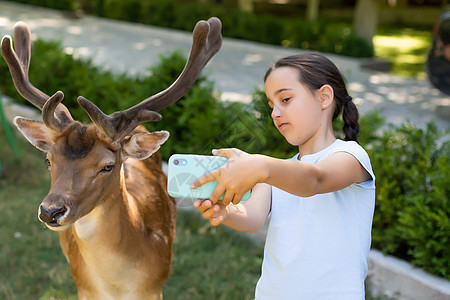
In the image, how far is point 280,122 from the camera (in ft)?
6.50

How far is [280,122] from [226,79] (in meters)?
9.09

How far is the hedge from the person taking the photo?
12.2 ft

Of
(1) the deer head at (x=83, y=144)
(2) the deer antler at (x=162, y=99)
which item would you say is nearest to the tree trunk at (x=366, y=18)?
(2) the deer antler at (x=162, y=99)

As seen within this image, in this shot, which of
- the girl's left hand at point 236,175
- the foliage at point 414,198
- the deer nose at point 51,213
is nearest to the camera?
the girl's left hand at point 236,175

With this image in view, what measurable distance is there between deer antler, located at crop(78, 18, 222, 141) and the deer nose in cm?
43

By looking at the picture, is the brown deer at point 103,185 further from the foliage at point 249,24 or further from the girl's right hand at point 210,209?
the foliage at point 249,24

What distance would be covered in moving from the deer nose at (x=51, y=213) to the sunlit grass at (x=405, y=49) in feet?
32.1

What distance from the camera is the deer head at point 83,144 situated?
2.24m

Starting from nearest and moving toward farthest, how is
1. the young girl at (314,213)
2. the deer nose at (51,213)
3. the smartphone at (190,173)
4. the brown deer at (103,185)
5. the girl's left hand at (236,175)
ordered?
the girl's left hand at (236,175) < the smartphone at (190,173) < the young girl at (314,213) < the deer nose at (51,213) < the brown deer at (103,185)

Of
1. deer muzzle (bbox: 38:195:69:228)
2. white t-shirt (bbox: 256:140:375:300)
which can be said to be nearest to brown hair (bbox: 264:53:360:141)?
white t-shirt (bbox: 256:140:375:300)

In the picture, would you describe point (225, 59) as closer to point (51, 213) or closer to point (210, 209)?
point (51, 213)

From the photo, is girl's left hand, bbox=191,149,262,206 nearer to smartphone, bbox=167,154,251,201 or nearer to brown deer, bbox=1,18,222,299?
smartphone, bbox=167,154,251,201

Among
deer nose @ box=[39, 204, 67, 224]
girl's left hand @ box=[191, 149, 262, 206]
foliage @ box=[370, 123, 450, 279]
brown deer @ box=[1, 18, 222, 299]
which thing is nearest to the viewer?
girl's left hand @ box=[191, 149, 262, 206]

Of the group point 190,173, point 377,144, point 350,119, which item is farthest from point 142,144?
point 377,144
